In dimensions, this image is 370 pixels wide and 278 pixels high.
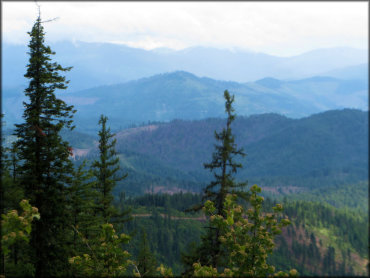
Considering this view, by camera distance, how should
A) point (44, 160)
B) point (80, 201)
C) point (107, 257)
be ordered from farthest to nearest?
point (80, 201), point (44, 160), point (107, 257)

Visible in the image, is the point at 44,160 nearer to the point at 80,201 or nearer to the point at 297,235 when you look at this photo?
the point at 80,201

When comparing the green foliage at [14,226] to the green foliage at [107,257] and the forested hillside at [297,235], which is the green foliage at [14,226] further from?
the forested hillside at [297,235]

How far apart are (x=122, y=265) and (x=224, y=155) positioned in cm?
1826

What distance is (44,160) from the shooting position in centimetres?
1855

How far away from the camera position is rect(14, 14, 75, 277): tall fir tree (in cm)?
1750

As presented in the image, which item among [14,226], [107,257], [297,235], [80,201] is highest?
[14,226]

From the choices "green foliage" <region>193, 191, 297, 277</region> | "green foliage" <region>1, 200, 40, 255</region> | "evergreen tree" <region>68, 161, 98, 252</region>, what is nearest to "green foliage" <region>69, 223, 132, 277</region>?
"green foliage" <region>1, 200, 40, 255</region>

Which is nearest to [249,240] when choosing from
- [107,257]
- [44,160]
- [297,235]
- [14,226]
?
[107,257]

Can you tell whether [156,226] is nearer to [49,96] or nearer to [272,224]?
[49,96]

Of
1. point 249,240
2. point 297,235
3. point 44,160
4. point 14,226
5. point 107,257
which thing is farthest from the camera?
point 297,235

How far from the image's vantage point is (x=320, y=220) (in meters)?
178

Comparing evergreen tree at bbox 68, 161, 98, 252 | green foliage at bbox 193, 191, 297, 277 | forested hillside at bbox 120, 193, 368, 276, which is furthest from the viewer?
forested hillside at bbox 120, 193, 368, 276

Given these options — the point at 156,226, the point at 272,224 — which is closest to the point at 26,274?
the point at 272,224

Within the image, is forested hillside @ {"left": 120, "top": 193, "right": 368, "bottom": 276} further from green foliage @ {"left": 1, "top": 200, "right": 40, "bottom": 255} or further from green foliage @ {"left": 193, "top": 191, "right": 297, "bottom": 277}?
green foliage @ {"left": 1, "top": 200, "right": 40, "bottom": 255}
